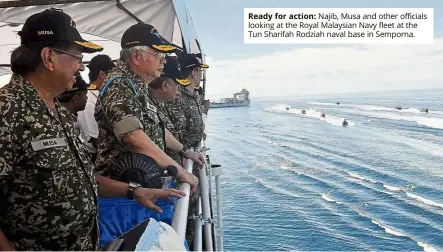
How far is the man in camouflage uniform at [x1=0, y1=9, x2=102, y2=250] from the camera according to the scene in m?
1.43

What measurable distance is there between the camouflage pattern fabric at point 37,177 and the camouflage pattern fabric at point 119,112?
0.50m

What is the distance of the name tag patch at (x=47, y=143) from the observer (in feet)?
4.75

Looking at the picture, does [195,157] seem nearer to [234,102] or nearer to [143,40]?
[143,40]

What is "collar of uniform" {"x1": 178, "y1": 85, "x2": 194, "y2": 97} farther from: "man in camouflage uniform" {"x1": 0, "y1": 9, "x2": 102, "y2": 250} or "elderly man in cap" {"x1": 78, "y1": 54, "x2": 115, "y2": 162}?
"man in camouflage uniform" {"x1": 0, "y1": 9, "x2": 102, "y2": 250}

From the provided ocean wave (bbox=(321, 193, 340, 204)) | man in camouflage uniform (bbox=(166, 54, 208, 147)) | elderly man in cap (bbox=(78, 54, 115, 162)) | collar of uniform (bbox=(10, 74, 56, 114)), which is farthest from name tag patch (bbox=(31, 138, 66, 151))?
ocean wave (bbox=(321, 193, 340, 204))

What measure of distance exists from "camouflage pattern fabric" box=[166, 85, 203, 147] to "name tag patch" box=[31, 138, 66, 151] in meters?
2.59

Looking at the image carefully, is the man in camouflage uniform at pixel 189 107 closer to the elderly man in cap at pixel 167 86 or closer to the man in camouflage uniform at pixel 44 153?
the elderly man in cap at pixel 167 86

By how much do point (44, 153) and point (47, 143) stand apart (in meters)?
0.04

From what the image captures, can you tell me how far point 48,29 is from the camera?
1.61 metres

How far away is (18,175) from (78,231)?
1.09 feet

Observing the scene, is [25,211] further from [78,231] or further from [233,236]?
[233,236]

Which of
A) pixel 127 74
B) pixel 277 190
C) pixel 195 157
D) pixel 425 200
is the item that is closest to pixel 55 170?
pixel 127 74

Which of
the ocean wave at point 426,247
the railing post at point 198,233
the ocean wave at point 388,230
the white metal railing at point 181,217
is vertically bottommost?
the ocean wave at point 426,247

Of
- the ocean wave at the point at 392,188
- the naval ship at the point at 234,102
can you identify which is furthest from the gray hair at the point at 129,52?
the naval ship at the point at 234,102
